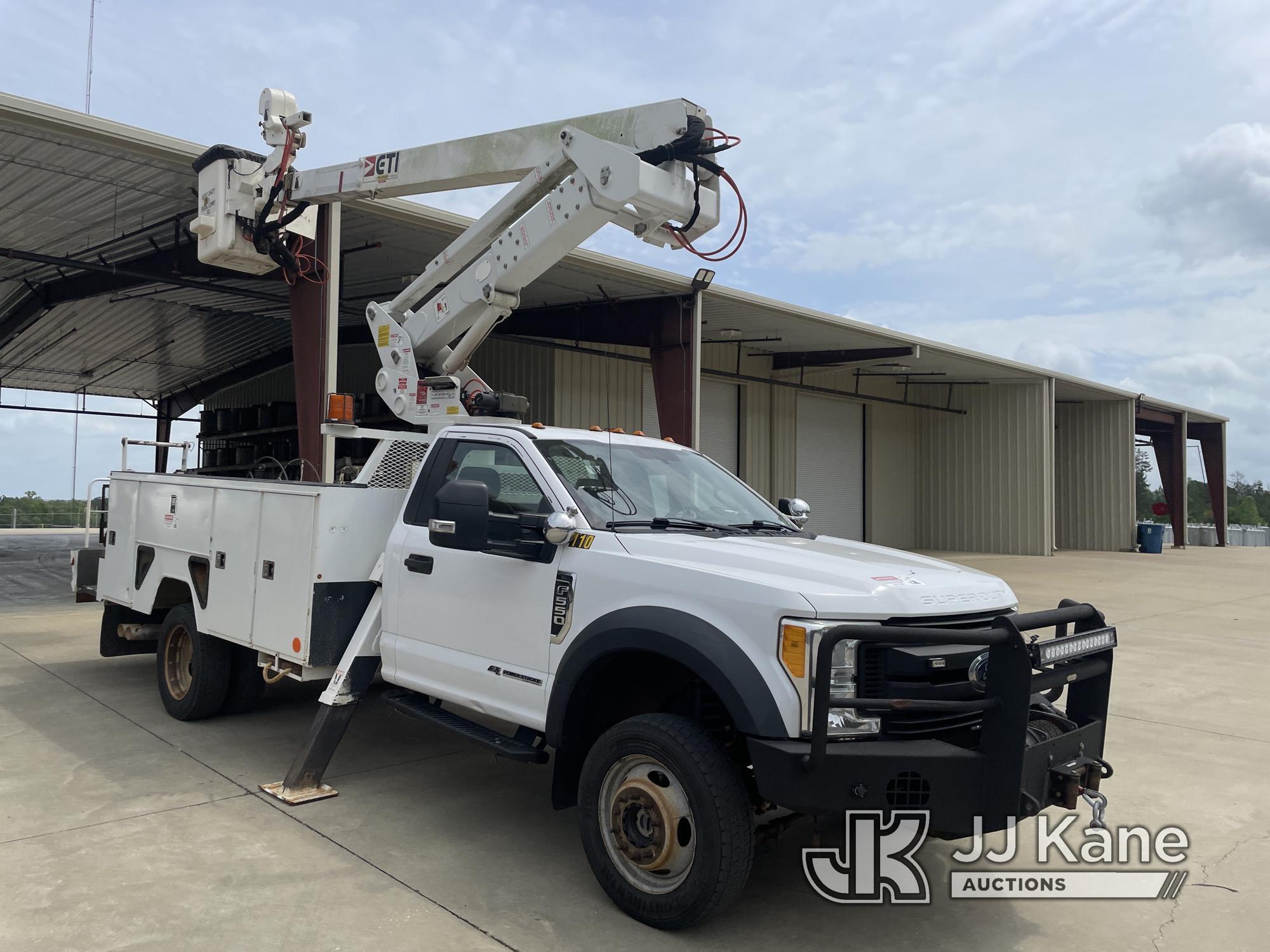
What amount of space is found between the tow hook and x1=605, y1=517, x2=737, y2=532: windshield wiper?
5.63 ft

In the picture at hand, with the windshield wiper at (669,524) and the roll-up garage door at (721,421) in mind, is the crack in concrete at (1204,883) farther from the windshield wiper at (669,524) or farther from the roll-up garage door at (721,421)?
the roll-up garage door at (721,421)

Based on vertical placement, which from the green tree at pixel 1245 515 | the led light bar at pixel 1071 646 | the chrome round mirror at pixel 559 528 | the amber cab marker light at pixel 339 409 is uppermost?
the green tree at pixel 1245 515

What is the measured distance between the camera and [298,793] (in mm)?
5035

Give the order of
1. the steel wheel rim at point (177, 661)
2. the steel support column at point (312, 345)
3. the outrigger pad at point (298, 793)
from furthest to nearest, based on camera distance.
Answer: the steel support column at point (312, 345) < the steel wheel rim at point (177, 661) < the outrigger pad at point (298, 793)

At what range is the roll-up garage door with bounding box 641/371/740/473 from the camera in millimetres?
23453

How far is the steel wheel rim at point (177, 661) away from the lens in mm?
6668

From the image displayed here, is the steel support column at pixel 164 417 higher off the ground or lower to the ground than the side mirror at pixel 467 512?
higher

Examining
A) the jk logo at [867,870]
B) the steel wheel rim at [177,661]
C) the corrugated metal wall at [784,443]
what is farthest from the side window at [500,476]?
the corrugated metal wall at [784,443]

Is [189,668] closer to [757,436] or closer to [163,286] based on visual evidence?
[163,286]

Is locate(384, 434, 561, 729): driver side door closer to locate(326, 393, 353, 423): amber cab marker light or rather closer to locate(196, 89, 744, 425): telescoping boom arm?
locate(196, 89, 744, 425): telescoping boom arm

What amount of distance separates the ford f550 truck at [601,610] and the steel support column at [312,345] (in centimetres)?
429

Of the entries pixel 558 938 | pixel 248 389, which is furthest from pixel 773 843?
pixel 248 389

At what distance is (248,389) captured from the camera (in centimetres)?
2988

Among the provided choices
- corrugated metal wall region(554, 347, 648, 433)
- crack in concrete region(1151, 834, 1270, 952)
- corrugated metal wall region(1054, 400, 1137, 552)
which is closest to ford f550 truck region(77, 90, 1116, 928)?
crack in concrete region(1151, 834, 1270, 952)
